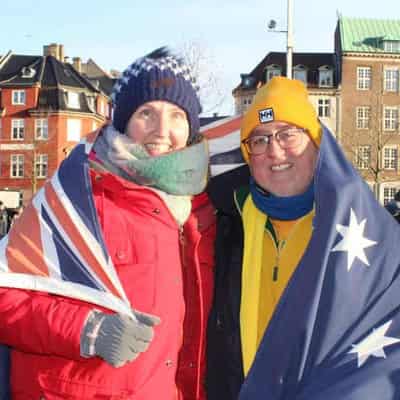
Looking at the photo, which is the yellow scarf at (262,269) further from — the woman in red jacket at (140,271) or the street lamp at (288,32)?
the street lamp at (288,32)

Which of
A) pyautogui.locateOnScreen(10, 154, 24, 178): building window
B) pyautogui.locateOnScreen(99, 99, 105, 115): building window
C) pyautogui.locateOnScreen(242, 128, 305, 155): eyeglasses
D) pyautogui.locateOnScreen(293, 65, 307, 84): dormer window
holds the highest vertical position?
pyautogui.locateOnScreen(293, 65, 307, 84): dormer window

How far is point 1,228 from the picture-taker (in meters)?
14.8

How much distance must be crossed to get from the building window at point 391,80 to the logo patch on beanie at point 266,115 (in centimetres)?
4825

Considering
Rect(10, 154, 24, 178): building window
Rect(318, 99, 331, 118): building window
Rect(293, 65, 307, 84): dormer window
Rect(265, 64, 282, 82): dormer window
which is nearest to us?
Rect(10, 154, 24, 178): building window

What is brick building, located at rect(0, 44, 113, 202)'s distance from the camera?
4522 cm

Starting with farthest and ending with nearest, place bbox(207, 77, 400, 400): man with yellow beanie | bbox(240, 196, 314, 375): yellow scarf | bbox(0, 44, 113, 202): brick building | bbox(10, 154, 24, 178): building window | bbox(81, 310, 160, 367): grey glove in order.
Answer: bbox(10, 154, 24, 178): building window, bbox(0, 44, 113, 202): brick building, bbox(240, 196, 314, 375): yellow scarf, bbox(207, 77, 400, 400): man with yellow beanie, bbox(81, 310, 160, 367): grey glove

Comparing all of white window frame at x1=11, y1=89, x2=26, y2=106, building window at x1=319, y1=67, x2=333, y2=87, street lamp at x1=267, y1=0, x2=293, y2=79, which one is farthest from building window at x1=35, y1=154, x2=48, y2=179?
street lamp at x1=267, y1=0, x2=293, y2=79

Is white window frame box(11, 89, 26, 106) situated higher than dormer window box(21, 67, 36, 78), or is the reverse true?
dormer window box(21, 67, 36, 78)

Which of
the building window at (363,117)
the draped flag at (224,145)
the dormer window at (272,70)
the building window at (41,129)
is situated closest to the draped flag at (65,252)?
the draped flag at (224,145)

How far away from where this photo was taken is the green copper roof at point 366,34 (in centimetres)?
4866

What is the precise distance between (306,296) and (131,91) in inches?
48.2

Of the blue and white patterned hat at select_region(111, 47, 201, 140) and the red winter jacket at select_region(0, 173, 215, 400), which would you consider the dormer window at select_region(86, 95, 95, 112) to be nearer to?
the blue and white patterned hat at select_region(111, 47, 201, 140)

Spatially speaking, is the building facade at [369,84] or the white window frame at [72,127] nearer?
the white window frame at [72,127]

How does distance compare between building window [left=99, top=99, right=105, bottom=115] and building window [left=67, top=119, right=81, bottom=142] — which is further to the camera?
building window [left=99, top=99, right=105, bottom=115]
